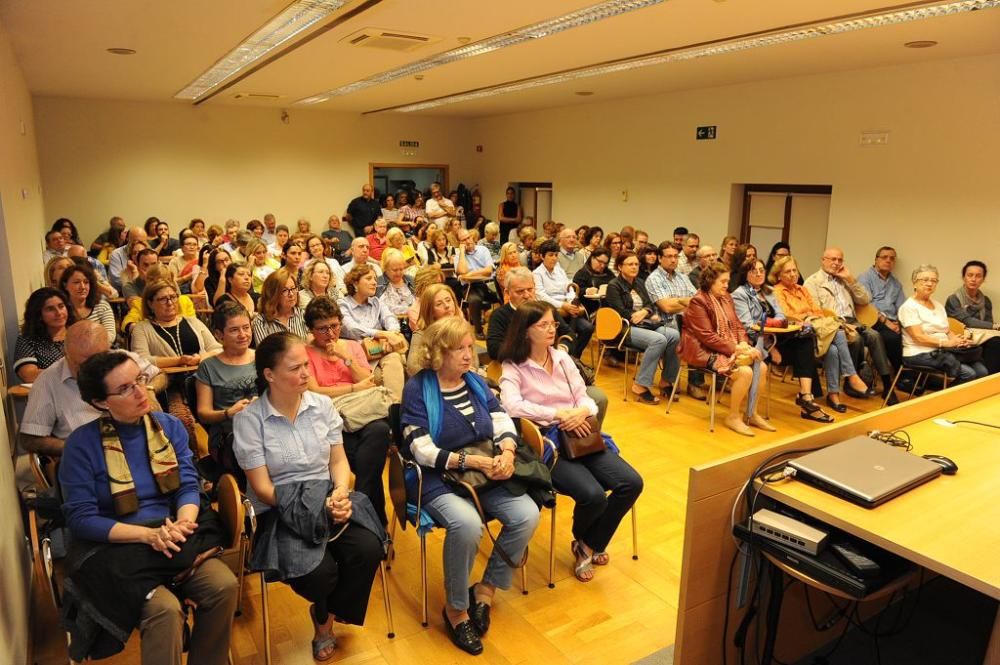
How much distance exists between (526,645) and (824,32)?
5.32 metres

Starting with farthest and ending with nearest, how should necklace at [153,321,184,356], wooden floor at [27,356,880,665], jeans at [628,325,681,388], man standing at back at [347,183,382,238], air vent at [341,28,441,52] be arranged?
man standing at back at [347,183,382,238] → jeans at [628,325,681,388] → air vent at [341,28,441,52] → necklace at [153,321,184,356] → wooden floor at [27,356,880,665]

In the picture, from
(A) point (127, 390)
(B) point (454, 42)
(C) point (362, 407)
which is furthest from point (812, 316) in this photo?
(A) point (127, 390)

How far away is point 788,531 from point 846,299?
5.13 meters

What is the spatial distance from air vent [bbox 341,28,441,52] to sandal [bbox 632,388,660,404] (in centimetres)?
360

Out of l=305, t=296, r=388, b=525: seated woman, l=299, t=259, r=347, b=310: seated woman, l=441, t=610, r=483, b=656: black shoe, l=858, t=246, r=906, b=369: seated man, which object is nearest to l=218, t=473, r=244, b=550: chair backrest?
l=305, t=296, r=388, b=525: seated woman

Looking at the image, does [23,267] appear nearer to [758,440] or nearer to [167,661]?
[167,661]

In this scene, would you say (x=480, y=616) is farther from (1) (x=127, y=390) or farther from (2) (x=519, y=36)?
(2) (x=519, y=36)

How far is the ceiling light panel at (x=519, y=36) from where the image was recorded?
484cm

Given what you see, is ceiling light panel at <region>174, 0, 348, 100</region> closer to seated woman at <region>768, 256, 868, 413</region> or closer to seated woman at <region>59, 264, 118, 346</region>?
seated woman at <region>59, 264, 118, 346</region>

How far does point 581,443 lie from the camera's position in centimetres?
321

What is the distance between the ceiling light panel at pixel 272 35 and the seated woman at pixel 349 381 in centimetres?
247

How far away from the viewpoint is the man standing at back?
13.2 m

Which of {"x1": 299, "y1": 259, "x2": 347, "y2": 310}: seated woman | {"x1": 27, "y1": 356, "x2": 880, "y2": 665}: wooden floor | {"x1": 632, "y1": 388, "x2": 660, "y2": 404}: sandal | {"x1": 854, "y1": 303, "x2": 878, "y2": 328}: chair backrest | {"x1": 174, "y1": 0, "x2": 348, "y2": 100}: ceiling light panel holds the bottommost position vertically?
{"x1": 27, "y1": 356, "x2": 880, "y2": 665}: wooden floor

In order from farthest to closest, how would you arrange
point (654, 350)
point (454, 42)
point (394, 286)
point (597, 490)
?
point (454, 42) < point (654, 350) < point (394, 286) < point (597, 490)
